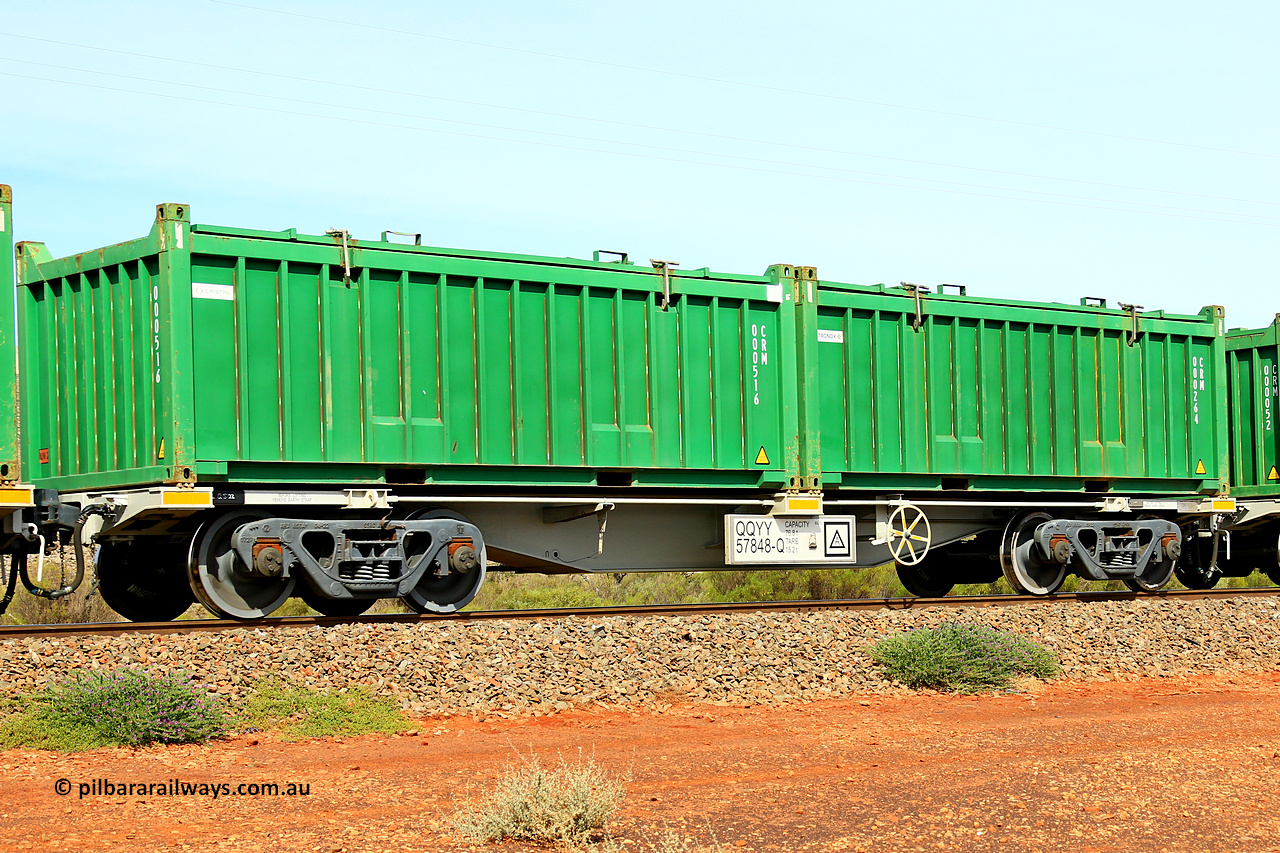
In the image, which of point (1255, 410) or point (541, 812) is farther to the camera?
point (1255, 410)

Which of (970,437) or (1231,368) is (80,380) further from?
(1231,368)

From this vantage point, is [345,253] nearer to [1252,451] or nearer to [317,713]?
[317,713]

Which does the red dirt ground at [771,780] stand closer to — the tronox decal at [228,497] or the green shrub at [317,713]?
the green shrub at [317,713]

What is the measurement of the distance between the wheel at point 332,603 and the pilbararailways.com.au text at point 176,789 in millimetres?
4316

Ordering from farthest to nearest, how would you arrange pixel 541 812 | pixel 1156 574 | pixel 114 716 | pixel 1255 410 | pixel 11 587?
1. pixel 1255 410
2. pixel 1156 574
3. pixel 11 587
4. pixel 114 716
5. pixel 541 812

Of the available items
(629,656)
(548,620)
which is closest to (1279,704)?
(629,656)

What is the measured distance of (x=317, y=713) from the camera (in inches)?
345

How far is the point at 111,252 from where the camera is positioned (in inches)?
451

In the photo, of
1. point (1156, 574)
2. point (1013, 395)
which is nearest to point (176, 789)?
point (1013, 395)

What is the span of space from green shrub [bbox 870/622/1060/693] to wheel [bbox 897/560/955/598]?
Answer: 548cm

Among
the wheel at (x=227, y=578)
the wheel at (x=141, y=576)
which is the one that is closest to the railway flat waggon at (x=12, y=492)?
the wheel at (x=227, y=578)

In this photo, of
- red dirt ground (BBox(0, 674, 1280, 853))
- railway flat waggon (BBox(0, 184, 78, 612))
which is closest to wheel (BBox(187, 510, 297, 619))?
railway flat waggon (BBox(0, 184, 78, 612))

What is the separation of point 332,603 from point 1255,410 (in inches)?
531

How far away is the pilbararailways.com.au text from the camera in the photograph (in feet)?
22.2
